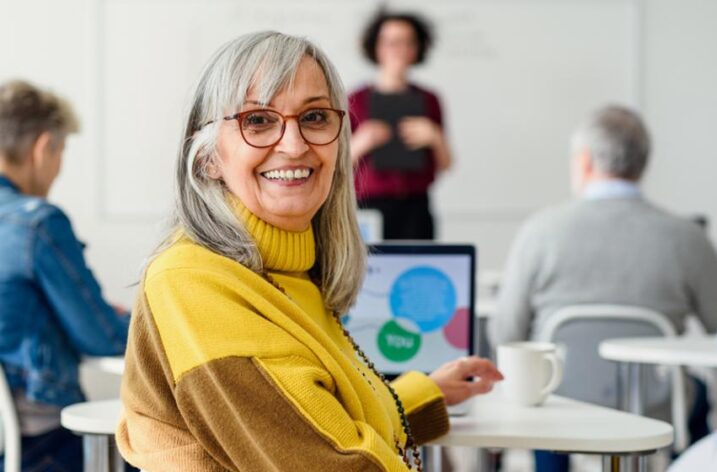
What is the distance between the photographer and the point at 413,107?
5.00m

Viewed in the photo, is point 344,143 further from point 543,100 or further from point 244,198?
point 543,100

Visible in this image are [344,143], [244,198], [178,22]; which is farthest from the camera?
[178,22]

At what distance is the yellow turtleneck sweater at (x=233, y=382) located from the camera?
3.98ft

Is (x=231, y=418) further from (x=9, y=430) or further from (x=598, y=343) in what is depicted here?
(x=598, y=343)

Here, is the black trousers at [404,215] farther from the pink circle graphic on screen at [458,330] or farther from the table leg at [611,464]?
the table leg at [611,464]

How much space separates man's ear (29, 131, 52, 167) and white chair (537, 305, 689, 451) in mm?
1338

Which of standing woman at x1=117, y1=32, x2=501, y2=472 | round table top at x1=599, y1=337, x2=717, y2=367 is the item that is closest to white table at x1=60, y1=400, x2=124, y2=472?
standing woman at x1=117, y1=32, x2=501, y2=472

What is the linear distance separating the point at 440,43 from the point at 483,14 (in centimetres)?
27

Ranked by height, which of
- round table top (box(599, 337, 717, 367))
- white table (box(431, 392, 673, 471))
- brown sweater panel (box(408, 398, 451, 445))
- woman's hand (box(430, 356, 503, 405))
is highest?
woman's hand (box(430, 356, 503, 405))

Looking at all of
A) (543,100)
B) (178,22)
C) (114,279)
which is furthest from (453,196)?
(114,279)

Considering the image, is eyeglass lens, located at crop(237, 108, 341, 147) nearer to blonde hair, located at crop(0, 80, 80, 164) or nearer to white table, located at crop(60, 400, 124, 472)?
white table, located at crop(60, 400, 124, 472)

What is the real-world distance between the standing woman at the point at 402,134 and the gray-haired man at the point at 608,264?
1842 millimetres

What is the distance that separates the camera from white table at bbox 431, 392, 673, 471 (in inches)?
66.1

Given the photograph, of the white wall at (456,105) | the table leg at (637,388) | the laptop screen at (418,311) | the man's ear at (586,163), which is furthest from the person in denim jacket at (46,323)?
the white wall at (456,105)
